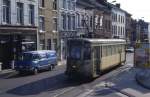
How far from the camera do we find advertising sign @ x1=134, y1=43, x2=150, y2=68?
35047 millimetres

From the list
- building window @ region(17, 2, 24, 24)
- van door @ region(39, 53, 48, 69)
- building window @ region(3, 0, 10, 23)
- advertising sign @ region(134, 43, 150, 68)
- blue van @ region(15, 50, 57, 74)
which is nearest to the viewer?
advertising sign @ region(134, 43, 150, 68)

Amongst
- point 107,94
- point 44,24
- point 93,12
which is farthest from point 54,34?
point 107,94

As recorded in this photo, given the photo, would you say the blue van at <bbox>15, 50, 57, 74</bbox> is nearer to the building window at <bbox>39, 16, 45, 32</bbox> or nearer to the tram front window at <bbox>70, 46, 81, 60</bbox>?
the tram front window at <bbox>70, 46, 81, 60</bbox>

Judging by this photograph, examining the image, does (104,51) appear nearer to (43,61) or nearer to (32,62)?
(32,62)

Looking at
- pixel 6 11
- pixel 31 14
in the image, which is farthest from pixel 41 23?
pixel 6 11

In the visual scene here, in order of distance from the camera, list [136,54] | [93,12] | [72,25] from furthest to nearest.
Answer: [93,12] < [72,25] < [136,54]

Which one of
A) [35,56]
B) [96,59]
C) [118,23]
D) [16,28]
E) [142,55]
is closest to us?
[96,59]

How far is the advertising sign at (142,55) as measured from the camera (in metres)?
35.0

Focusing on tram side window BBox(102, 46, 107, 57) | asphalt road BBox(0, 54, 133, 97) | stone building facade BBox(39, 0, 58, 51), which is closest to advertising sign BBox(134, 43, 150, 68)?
tram side window BBox(102, 46, 107, 57)

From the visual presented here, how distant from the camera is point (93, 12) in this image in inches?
2857

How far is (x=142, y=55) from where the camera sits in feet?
116

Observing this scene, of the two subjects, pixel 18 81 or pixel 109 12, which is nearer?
pixel 18 81

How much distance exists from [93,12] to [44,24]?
2163 cm

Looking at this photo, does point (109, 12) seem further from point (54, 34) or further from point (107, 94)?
point (107, 94)
